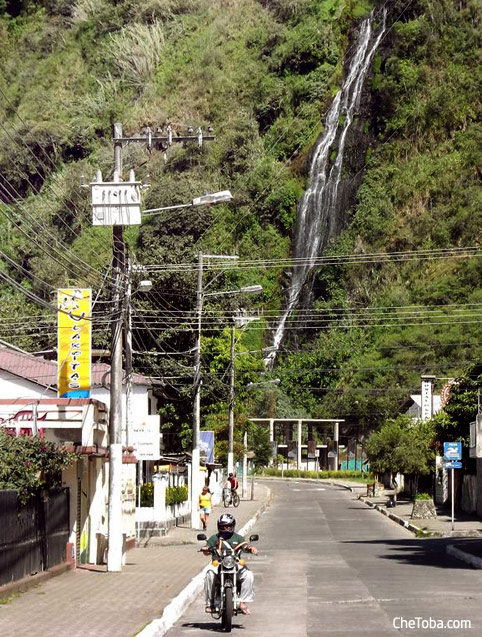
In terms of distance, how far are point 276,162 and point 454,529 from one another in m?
94.0

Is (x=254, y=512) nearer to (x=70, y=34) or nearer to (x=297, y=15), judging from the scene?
(x=297, y=15)

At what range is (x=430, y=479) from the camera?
209ft

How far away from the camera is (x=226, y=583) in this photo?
650 inches

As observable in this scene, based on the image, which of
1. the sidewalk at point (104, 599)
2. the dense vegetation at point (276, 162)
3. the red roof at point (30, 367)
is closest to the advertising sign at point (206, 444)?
the red roof at point (30, 367)

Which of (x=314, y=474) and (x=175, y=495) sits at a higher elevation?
(x=175, y=495)

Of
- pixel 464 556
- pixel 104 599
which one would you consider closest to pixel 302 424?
pixel 464 556

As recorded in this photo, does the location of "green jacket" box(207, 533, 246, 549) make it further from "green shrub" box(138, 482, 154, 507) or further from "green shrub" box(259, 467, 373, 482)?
"green shrub" box(259, 467, 373, 482)

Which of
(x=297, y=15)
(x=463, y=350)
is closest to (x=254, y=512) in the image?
(x=463, y=350)

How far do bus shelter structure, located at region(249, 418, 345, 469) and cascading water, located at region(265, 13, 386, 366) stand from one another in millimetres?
9752

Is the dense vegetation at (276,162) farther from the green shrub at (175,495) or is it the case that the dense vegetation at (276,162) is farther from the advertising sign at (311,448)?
the green shrub at (175,495)

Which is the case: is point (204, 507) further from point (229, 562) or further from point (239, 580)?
point (229, 562)

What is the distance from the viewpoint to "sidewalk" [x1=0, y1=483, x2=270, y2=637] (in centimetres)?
1562

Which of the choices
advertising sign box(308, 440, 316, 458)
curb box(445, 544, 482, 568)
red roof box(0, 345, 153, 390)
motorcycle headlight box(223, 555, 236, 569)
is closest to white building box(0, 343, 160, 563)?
curb box(445, 544, 482, 568)

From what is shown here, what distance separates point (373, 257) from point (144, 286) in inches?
3437
